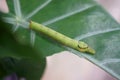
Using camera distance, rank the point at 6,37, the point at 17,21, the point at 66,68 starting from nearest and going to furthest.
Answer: the point at 6,37
the point at 17,21
the point at 66,68

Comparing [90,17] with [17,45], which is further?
[90,17]

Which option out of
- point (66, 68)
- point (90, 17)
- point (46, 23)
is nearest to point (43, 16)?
point (46, 23)

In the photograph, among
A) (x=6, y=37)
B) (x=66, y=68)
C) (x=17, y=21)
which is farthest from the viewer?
(x=66, y=68)

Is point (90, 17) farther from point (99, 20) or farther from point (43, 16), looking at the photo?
point (43, 16)

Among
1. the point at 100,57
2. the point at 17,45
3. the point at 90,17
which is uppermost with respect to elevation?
the point at 90,17
